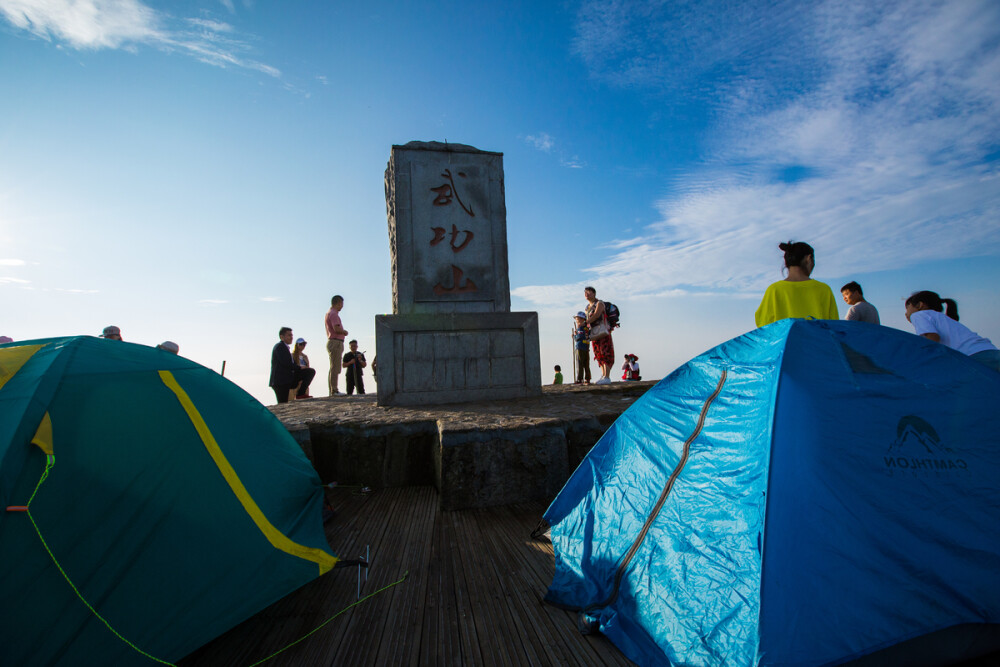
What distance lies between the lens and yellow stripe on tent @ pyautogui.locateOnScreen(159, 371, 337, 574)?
7.79 ft

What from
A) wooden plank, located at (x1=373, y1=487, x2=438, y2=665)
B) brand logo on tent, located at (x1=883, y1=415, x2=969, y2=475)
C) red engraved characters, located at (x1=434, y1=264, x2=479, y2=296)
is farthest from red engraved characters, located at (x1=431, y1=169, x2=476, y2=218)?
brand logo on tent, located at (x1=883, y1=415, x2=969, y2=475)

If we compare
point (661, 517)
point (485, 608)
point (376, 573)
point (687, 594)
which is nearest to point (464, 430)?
point (376, 573)

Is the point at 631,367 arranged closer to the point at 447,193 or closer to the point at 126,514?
the point at 447,193

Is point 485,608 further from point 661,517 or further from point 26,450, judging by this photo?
point 26,450

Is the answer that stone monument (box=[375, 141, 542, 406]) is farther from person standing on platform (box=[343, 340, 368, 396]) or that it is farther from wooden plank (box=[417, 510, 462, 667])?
person standing on platform (box=[343, 340, 368, 396])

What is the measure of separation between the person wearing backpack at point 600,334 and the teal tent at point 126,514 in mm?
5859

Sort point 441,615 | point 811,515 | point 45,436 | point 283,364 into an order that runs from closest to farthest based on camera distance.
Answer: point 811,515, point 45,436, point 441,615, point 283,364

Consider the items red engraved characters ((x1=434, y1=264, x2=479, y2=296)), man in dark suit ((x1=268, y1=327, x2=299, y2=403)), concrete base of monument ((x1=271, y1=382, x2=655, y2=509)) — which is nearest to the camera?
concrete base of monument ((x1=271, y1=382, x2=655, y2=509))

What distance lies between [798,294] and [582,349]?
19.3 feet

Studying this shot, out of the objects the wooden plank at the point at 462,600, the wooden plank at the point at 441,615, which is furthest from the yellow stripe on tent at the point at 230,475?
the wooden plank at the point at 462,600

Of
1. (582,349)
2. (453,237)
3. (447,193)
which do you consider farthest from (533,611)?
(582,349)

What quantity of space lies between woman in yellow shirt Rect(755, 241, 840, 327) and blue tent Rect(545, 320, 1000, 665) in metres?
0.55

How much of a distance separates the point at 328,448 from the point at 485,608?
102 inches

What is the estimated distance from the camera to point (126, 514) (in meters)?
1.93
